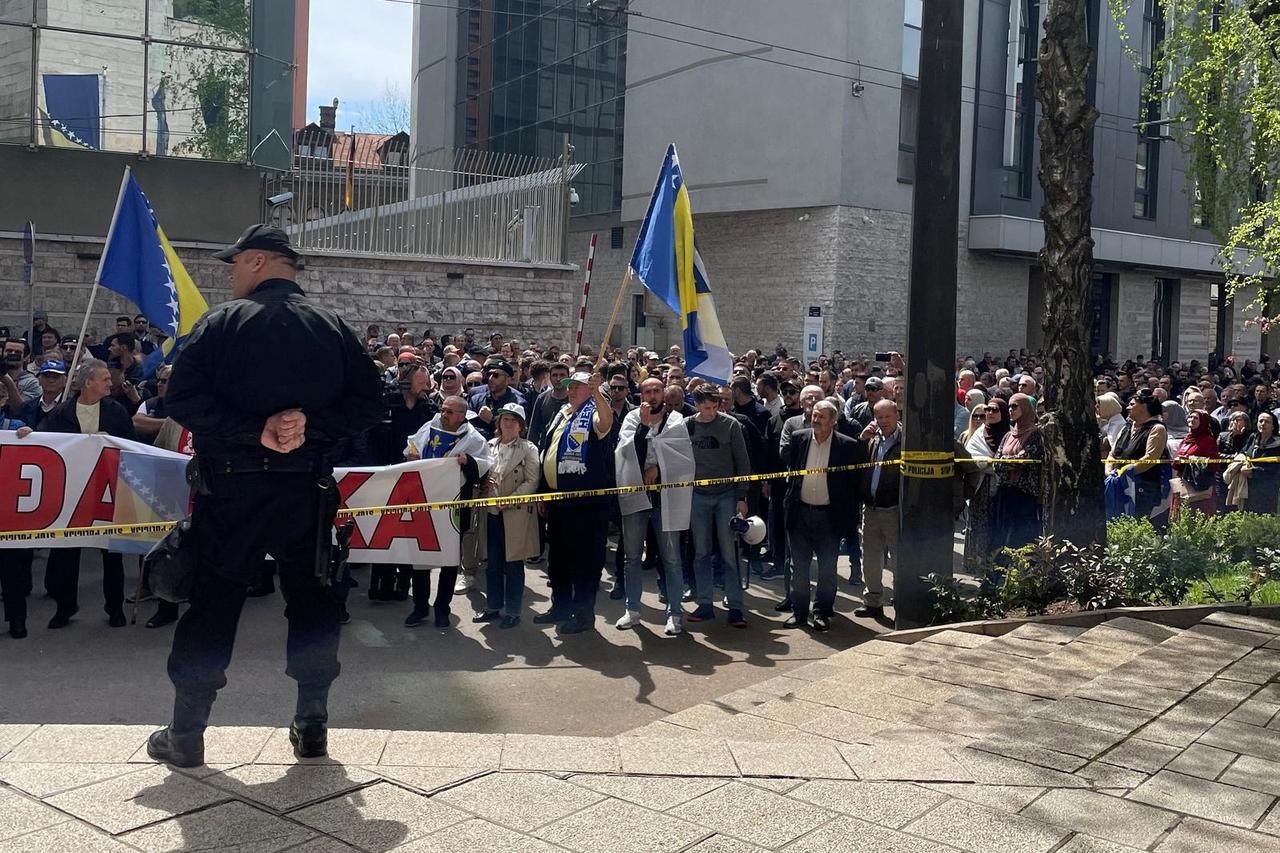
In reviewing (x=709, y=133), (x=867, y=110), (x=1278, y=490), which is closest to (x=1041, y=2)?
(x=867, y=110)

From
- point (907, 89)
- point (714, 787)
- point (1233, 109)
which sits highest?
point (907, 89)

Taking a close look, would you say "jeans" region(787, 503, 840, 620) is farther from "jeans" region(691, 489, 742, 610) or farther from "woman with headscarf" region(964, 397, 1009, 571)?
"woman with headscarf" region(964, 397, 1009, 571)

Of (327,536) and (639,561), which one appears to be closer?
(327,536)

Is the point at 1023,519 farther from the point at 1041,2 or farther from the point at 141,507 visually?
the point at 1041,2

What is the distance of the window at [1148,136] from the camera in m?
36.6

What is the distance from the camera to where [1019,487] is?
35.4ft

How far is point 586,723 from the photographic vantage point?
23.1 feet

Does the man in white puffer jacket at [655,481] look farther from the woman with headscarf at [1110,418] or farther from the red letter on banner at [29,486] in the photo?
the woman with headscarf at [1110,418]

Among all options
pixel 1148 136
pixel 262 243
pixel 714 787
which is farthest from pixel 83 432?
pixel 1148 136

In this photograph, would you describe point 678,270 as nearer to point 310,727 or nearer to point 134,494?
point 134,494

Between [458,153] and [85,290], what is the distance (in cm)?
681

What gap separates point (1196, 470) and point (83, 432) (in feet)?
33.2

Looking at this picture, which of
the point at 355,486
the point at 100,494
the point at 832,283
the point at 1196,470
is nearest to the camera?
the point at 100,494

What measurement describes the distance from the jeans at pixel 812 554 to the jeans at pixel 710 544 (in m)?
0.45
